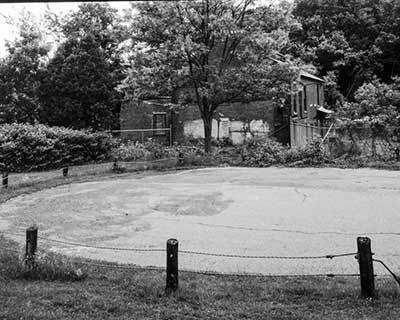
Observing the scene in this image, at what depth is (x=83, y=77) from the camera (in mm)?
29297

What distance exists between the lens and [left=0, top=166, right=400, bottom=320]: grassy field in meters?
4.45

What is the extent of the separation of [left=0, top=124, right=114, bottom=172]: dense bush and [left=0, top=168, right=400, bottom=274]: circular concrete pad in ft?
21.9

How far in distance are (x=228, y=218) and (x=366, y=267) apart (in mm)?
5157

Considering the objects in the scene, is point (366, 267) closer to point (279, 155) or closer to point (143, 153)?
point (279, 155)

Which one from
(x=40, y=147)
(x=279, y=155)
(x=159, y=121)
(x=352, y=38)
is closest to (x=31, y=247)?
(x=279, y=155)

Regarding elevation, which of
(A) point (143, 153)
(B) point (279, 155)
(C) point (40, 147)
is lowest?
(B) point (279, 155)

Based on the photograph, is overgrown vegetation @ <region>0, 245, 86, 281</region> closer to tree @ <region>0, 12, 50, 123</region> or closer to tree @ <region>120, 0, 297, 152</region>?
tree @ <region>120, 0, 297, 152</region>

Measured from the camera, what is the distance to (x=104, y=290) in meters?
5.18

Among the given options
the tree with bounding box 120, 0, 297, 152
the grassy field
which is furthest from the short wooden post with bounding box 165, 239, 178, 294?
the tree with bounding box 120, 0, 297, 152

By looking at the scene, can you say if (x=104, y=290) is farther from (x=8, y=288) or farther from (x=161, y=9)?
(x=161, y=9)

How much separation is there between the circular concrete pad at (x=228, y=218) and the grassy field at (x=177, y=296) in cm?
85

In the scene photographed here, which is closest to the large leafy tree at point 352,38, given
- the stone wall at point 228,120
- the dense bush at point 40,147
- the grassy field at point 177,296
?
the stone wall at point 228,120

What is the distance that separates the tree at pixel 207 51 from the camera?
20734 mm

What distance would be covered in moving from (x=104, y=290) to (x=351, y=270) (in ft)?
11.3
